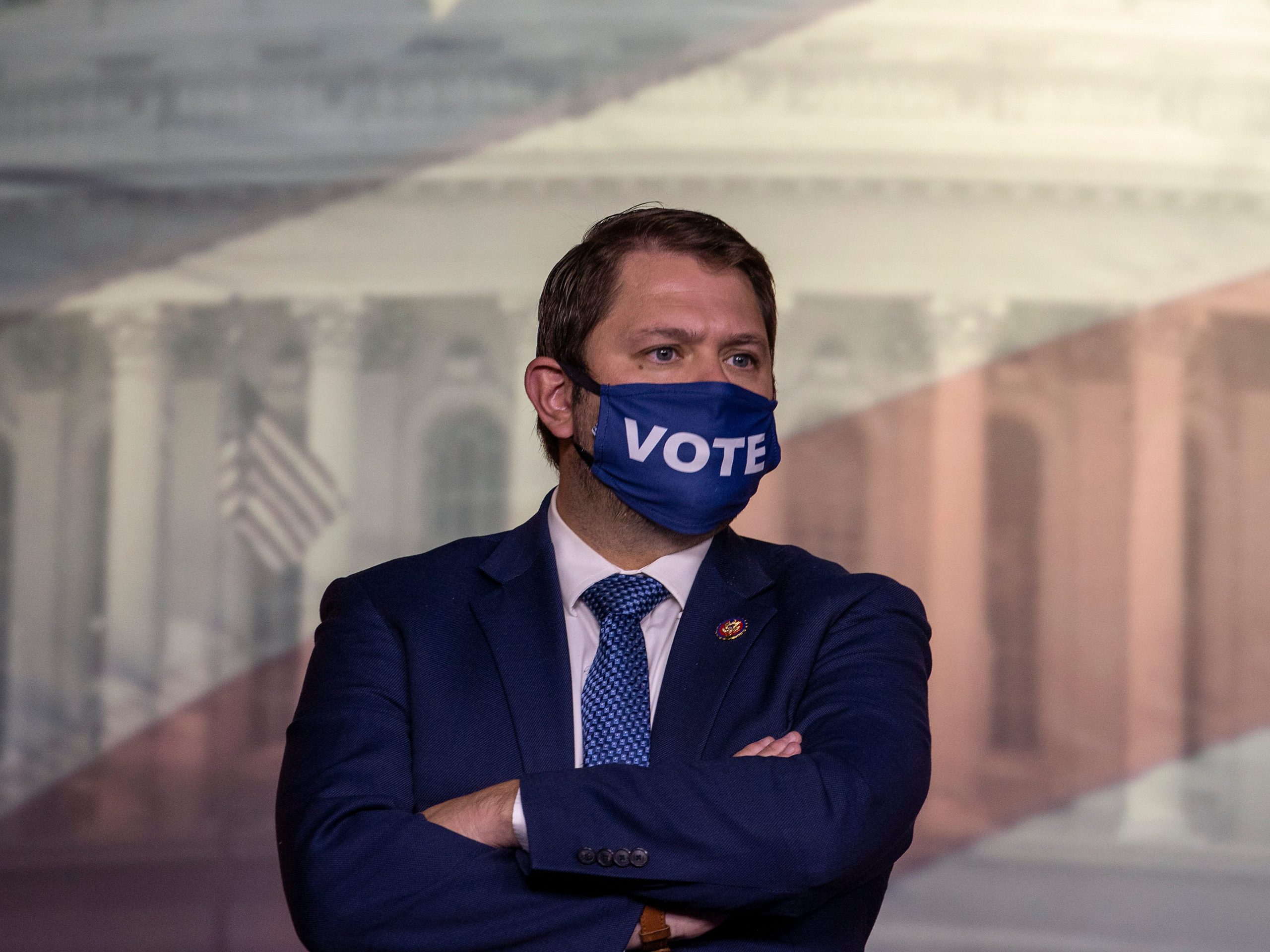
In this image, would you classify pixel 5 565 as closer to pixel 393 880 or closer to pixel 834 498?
pixel 834 498

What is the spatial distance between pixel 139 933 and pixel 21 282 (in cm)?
408

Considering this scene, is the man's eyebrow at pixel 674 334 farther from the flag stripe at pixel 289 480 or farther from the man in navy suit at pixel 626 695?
the flag stripe at pixel 289 480

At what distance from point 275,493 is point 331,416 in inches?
36.0

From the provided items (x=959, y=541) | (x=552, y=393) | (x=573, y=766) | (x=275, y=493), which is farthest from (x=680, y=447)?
(x=959, y=541)

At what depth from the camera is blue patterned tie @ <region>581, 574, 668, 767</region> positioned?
2.06 m

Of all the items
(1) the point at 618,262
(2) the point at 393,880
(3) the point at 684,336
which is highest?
(1) the point at 618,262

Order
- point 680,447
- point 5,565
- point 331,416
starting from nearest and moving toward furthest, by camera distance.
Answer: point 680,447 < point 5,565 < point 331,416

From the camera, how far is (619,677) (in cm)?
212

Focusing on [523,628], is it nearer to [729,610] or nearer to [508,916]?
[729,610]

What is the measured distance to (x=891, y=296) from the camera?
10367mm

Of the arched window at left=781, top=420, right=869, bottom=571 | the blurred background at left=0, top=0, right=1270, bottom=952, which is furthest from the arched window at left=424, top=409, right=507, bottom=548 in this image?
the arched window at left=781, top=420, right=869, bottom=571

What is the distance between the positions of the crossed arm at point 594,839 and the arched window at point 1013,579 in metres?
8.29

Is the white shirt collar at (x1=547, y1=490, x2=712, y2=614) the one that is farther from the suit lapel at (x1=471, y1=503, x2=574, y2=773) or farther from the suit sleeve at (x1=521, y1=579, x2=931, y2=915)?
the suit sleeve at (x1=521, y1=579, x2=931, y2=915)

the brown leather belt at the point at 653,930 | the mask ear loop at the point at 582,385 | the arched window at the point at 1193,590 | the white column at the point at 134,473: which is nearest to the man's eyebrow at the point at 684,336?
the mask ear loop at the point at 582,385
